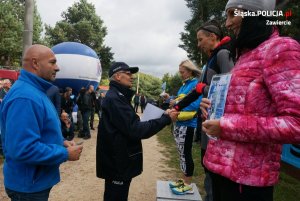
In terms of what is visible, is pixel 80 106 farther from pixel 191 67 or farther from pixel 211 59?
pixel 211 59

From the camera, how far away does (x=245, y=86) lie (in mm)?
1674

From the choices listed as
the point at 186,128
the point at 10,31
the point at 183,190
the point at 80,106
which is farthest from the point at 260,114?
the point at 10,31

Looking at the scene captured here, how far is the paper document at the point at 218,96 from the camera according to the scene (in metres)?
1.76

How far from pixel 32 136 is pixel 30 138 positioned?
0.07 ft

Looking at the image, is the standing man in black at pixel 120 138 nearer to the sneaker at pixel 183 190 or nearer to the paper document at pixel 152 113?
the paper document at pixel 152 113

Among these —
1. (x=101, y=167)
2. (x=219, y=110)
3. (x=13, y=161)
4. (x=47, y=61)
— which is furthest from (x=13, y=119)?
(x=219, y=110)

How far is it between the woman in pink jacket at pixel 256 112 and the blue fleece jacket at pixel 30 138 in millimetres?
1271

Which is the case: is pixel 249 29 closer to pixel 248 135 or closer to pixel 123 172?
pixel 248 135

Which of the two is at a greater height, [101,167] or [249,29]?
[249,29]

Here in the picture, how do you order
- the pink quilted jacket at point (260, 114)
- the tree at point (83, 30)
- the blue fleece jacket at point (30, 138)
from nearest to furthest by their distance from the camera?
the pink quilted jacket at point (260, 114) < the blue fleece jacket at point (30, 138) < the tree at point (83, 30)

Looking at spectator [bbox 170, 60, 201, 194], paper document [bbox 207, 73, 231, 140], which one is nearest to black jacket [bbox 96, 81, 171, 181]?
spectator [bbox 170, 60, 201, 194]

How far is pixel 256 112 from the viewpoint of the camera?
1.65m

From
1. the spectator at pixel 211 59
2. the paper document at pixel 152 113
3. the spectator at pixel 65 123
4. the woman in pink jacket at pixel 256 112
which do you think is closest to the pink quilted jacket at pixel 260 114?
the woman in pink jacket at pixel 256 112

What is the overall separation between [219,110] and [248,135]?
0.26 metres
